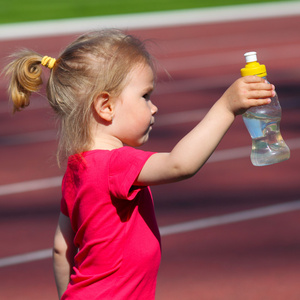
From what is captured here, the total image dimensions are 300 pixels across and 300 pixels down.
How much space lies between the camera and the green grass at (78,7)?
52.7 ft

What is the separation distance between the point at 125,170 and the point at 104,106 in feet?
0.88

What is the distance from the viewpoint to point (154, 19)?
15.8 m

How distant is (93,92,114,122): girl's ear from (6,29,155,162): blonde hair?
0.02 metres

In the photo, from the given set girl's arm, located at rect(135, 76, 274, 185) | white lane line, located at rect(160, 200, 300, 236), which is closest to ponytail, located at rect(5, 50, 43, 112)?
girl's arm, located at rect(135, 76, 274, 185)

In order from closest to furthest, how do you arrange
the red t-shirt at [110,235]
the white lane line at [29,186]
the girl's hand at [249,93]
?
the girl's hand at [249,93] < the red t-shirt at [110,235] < the white lane line at [29,186]

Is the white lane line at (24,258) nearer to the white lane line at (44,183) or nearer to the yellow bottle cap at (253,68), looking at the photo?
the white lane line at (44,183)

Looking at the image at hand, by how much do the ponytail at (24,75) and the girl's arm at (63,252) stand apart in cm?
49

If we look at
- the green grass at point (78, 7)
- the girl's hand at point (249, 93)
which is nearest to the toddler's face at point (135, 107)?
the girl's hand at point (249, 93)

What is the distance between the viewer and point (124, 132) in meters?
2.40

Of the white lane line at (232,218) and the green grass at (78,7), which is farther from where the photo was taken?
the green grass at (78,7)

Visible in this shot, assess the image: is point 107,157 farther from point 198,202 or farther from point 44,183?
point 44,183

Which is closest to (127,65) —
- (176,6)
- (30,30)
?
(30,30)

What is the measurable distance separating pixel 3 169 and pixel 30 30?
8244 mm

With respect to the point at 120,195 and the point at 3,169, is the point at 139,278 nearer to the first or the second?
the point at 120,195
